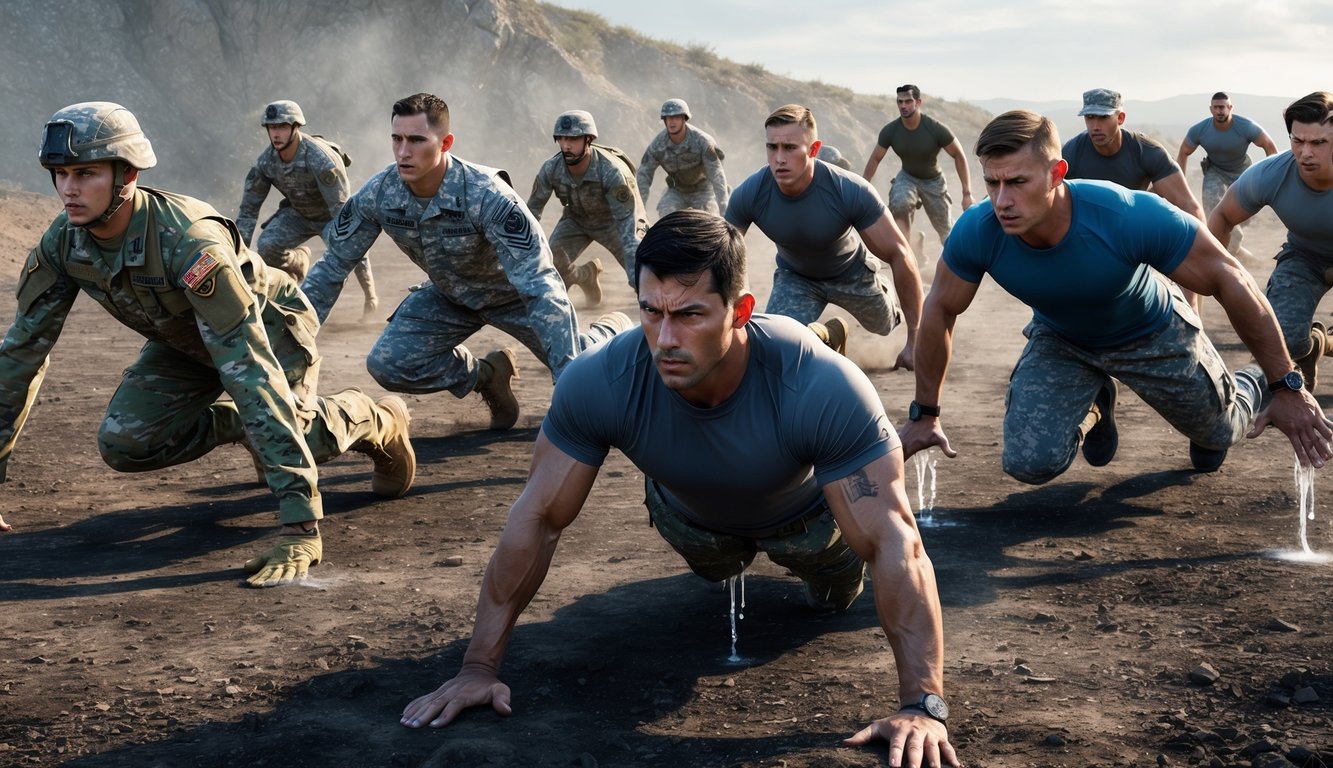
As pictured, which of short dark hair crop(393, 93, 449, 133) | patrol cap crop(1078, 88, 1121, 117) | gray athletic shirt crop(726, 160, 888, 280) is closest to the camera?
short dark hair crop(393, 93, 449, 133)

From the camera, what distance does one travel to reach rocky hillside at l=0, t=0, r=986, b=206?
29484mm

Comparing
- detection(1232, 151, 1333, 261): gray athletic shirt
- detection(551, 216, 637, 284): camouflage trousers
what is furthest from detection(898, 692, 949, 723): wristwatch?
detection(551, 216, 637, 284): camouflage trousers

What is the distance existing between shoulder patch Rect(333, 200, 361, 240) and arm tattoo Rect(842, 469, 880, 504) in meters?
4.41

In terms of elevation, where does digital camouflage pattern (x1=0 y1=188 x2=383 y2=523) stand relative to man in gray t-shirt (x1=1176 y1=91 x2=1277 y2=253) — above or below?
below

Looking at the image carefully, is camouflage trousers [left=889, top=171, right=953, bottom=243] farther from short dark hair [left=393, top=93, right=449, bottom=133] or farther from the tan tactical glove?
the tan tactical glove

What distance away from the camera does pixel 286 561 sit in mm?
5688

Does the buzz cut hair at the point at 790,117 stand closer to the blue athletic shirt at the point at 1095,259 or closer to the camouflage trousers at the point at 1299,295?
the blue athletic shirt at the point at 1095,259

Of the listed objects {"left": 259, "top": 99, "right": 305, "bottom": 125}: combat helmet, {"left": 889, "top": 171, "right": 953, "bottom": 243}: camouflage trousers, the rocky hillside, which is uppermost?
the rocky hillside

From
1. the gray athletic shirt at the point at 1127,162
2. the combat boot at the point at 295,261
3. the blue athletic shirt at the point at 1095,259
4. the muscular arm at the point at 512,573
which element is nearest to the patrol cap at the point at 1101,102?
the gray athletic shirt at the point at 1127,162

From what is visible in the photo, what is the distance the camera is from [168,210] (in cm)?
562

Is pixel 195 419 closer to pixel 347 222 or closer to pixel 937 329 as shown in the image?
pixel 347 222

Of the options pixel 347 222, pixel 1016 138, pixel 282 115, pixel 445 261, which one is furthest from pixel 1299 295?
A: pixel 282 115

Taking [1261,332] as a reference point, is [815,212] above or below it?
above

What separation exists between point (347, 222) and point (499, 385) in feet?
5.20
